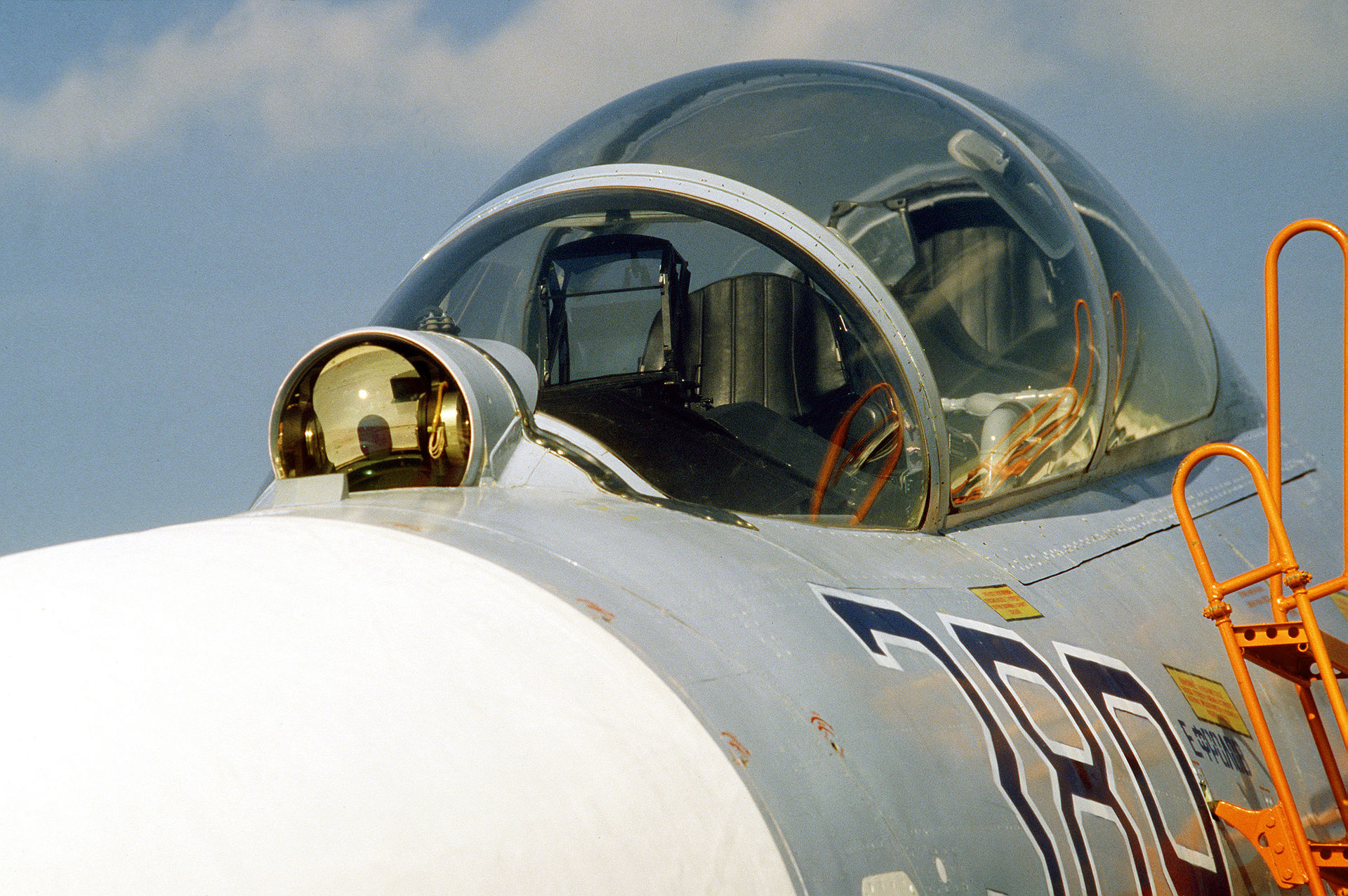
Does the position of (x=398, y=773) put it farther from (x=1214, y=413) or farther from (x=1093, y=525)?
(x=1214, y=413)

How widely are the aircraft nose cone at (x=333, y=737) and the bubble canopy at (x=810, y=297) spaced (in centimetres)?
107

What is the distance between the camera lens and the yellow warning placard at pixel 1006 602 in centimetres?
253

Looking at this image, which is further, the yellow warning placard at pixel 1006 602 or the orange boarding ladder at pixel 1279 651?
the yellow warning placard at pixel 1006 602

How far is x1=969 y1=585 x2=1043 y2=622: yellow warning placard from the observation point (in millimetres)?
2533

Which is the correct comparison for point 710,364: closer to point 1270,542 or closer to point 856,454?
point 856,454

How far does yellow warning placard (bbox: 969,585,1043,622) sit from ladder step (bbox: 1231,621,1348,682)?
419 millimetres

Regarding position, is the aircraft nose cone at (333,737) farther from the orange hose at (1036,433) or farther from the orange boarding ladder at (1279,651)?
the orange hose at (1036,433)

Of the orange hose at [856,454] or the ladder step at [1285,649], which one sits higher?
the orange hose at [856,454]

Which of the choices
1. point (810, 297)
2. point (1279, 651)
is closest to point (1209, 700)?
point (1279, 651)

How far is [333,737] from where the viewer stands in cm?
135

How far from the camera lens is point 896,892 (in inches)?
68.0

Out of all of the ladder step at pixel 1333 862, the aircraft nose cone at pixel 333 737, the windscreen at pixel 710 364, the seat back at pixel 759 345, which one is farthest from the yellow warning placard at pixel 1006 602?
the aircraft nose cone at pixel 333 737

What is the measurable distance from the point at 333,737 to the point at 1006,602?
66.2 inches

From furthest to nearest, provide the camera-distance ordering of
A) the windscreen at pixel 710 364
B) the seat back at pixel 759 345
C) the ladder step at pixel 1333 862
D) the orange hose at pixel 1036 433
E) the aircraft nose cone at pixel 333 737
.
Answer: the orange hose at pixel 1036 433, the seat back at pixel 759 345, the windscreen at pixel 710 364, the ladder step at pixel 1333 862, the aircraft nose cone at pixel 333 737
